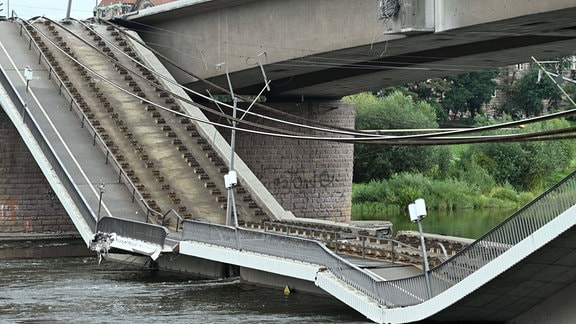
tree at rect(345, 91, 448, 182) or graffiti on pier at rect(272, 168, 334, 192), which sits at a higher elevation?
tree at rect(345, 91, 448, 182)

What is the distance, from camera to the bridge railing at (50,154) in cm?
4359

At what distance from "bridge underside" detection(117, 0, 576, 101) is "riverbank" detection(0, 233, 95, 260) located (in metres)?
7.83

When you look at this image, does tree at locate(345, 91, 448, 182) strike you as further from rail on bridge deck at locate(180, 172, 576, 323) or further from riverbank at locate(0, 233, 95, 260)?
rail on bridge deck at locate(180, 172, 576, 323)

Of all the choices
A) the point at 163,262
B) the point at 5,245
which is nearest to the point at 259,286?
the point at 163,262

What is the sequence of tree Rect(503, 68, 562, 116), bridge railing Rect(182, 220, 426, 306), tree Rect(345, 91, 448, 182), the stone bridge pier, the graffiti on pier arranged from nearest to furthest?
bridge railing Rect(182, 220, 426, 306) → the stone bridge pier → the graffiti on pier → tree Rect(345, 91, 448, 182) → tree Rect(503, 68, 562, 116)

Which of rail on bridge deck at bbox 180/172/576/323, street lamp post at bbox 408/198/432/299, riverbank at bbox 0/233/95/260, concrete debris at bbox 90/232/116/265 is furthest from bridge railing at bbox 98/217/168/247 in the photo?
street lamp post at bbox 408/198/432/299

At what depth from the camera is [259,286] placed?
38781mm

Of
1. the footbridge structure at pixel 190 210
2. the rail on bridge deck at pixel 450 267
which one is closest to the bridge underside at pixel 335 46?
the footbridge structure at pixel 190 210

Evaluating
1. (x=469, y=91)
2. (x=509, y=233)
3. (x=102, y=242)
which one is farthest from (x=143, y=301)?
(x=469, y=91)

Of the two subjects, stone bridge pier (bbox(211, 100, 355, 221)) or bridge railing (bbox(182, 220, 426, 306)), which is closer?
bridge railing (bbox(182, 220, 426, 306))

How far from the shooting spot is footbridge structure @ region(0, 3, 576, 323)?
2894cm

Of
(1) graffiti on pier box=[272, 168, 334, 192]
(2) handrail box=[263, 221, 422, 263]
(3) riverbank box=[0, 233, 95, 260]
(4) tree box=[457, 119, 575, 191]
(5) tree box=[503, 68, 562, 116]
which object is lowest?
(3) riverbank box=[0, 233, 95, 260]

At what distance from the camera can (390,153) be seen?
8181 centimetres

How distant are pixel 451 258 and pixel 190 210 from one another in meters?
17.3
